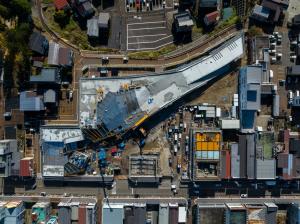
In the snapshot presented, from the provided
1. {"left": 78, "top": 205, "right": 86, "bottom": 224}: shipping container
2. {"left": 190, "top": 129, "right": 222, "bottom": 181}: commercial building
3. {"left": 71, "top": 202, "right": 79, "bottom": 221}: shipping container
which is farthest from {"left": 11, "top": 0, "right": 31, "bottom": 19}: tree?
{"left": 190, "top": 129, "right": 222, "bottom": 181}: commercial building

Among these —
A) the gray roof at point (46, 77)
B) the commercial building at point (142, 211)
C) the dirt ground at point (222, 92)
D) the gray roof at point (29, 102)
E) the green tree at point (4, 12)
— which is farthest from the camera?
the dirt ground at point (222, 92)

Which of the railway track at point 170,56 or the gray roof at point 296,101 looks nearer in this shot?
the gray roof at point 296,101

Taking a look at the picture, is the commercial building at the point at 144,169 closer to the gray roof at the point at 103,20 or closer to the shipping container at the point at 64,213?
the shipping container at the point at 64,213

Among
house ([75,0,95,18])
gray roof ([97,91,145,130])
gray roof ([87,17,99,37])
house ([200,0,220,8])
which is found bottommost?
gray roof ([97,91,145,130])

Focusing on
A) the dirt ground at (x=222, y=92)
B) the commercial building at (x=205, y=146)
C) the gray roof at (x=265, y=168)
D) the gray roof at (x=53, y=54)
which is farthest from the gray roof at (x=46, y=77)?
the gray roof at (x=265, y=168)

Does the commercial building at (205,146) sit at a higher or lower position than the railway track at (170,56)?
lower

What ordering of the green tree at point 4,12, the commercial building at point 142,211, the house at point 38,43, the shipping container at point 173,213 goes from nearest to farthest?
the green tree at point 4,12, the house at point 38,43, the commercial building at point 142,211, the shipping container at point 173,213

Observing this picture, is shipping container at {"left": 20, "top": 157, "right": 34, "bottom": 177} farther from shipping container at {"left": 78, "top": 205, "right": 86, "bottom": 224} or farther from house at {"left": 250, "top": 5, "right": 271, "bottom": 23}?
house at {"left": 250, "top": 5, "right": 271, "bottom": 23}
